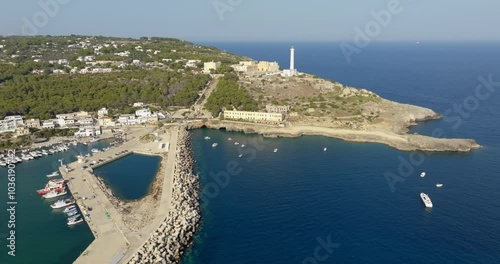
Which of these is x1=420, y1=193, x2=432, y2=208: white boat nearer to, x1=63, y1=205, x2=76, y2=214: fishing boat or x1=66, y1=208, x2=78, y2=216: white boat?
x1=66, y1=208, x2=78, y2=216: white boat

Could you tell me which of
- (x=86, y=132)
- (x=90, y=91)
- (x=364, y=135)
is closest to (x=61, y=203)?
(x=86, y=132)

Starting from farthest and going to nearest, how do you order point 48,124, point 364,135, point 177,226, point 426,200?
1. point 48,124
2. point 364,135
3. point 426,200
4. point 177,226

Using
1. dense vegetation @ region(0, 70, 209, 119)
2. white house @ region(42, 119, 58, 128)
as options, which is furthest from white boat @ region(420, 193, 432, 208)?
white house @ region(42, 119, 58, 128)

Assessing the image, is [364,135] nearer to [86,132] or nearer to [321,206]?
[321,206]

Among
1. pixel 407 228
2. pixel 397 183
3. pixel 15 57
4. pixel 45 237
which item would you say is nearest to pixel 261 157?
pixel 397 183

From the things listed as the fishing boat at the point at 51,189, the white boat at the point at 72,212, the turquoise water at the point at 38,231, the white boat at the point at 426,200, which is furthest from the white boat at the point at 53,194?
the white boat at the point at 426,200
